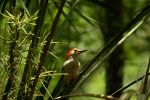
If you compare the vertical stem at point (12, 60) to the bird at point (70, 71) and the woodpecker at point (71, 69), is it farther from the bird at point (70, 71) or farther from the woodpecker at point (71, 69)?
the woodpecker at point (71, 69)

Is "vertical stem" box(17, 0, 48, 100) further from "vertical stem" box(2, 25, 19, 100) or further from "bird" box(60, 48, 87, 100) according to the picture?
"bird" box(60, 48, 87, 100)

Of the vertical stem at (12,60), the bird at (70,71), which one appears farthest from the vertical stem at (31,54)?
the bird at (70,71)

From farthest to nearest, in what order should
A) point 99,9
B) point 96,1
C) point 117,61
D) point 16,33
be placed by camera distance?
point 99,9
point 117,61
point 96,1
point 16,33

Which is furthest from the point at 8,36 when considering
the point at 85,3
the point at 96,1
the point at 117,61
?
the point at 85,3

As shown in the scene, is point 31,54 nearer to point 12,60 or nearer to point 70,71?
point 12,60

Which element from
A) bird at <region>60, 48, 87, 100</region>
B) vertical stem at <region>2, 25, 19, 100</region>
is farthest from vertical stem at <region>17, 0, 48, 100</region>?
bird at <region>60, 48, 87, 100</region>

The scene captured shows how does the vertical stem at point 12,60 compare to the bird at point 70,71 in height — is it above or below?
above

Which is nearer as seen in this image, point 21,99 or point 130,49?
point 21,99

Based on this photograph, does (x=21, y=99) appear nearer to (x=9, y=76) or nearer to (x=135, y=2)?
(x=9, y=76)

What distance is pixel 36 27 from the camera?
1.41m

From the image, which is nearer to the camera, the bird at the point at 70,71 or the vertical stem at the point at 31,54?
the vertical stem at the point at 31,54

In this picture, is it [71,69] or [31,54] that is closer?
Answer: [31,54]

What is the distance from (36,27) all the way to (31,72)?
0.13 meters

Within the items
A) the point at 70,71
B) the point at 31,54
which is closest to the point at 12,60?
the point at 31,54
